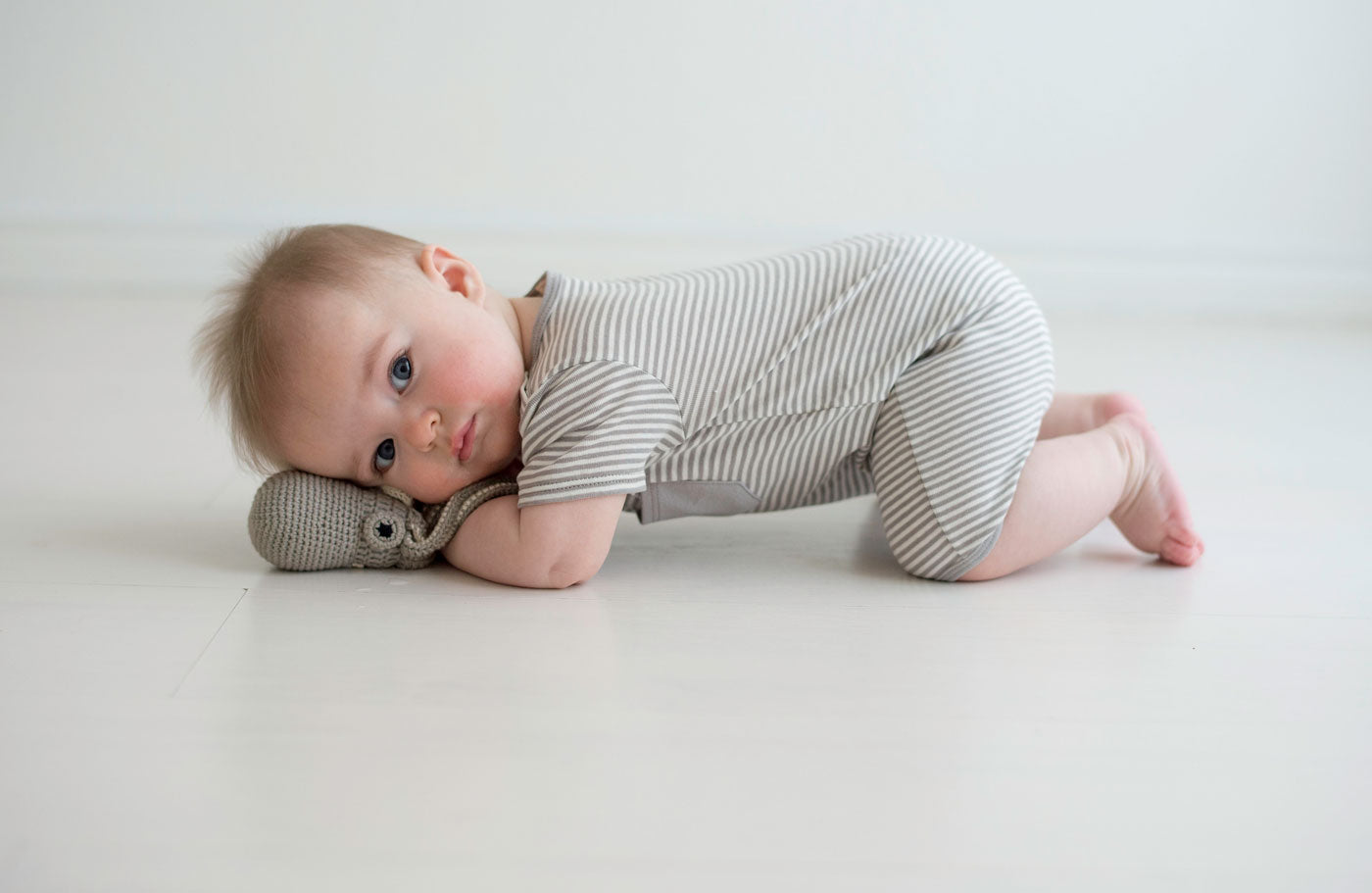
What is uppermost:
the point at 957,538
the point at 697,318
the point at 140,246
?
the point at 697,318

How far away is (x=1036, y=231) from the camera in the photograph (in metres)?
2.51

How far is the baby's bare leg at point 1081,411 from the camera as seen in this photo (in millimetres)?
1291

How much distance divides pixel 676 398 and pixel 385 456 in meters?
0.25

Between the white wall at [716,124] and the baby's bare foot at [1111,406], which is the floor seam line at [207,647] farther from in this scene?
the white wall at [716,124]

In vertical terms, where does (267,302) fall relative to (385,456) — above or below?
above

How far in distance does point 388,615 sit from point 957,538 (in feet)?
1.52

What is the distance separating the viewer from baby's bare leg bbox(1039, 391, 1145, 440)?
4.24 feet

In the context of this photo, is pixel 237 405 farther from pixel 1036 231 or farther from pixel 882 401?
pixel 1036 231

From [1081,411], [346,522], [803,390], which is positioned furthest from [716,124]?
[346,522]

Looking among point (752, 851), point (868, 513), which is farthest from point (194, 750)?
point (868, 513)

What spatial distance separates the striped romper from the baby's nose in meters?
0.08

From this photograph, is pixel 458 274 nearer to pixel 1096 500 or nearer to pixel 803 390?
pixel 803 390

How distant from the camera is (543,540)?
1.05 metres

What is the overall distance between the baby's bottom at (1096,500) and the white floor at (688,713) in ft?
0.08
